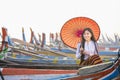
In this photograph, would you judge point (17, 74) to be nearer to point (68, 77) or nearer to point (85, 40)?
point (68, 77)

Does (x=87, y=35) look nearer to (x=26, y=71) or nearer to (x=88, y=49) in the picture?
(x=88, y=49)

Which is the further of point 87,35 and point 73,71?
point 87,35

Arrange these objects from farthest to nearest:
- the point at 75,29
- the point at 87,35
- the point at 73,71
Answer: the point at 75,29, the point at 87,35, the point at 73,71

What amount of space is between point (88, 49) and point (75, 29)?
42cm

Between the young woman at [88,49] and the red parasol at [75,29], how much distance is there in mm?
182

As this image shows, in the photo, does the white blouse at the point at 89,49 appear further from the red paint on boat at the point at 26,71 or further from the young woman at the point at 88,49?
the red paint on boat at the point at 26,71

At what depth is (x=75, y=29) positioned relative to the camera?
4582 millimetres

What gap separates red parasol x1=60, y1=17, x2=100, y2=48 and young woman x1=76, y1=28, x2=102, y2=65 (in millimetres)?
182

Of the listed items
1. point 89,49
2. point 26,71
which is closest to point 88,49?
point 89,49

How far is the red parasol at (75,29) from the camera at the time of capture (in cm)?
452

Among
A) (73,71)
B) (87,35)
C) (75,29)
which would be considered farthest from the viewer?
(75,29)

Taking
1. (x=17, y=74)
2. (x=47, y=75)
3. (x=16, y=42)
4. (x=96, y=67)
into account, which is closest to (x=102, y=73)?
(x=96, y=67)

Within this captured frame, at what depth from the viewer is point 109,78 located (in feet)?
12.7

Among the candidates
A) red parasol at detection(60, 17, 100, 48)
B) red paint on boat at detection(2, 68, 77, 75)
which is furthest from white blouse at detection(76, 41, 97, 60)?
red paint on boat at detection(2, 68, 77, 75)
